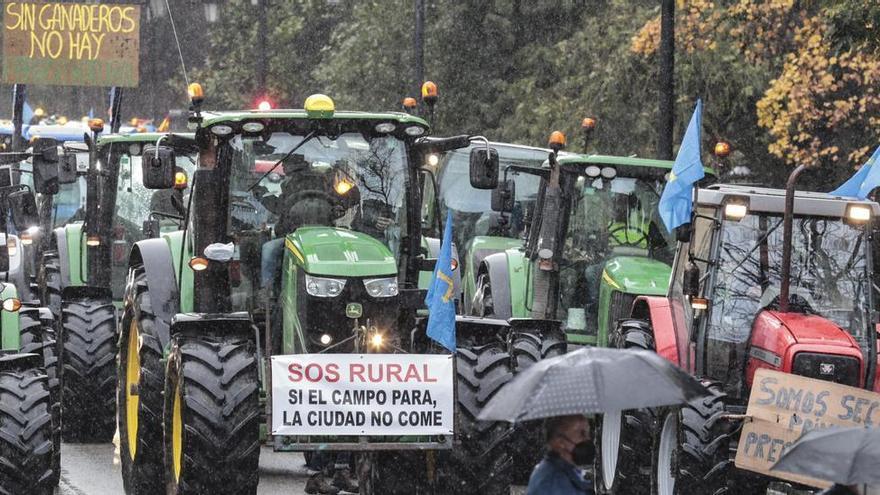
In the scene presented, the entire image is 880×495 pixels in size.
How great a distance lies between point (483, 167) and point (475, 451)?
2.12m

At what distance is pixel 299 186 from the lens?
1216 centimetres

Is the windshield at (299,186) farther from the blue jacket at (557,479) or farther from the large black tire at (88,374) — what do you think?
the blue jacket at (557,479)

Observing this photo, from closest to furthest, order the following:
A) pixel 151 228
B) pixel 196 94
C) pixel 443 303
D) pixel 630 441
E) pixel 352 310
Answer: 1. pixel 443 303
2. pixel 352 310
3. pixel 196 94
4. pixel 630 441
5. pixel 151 228

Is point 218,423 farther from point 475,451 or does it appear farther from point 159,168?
point 159,168

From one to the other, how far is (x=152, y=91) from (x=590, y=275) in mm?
52646

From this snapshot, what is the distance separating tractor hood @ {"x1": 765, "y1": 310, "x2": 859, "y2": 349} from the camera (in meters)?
11.4

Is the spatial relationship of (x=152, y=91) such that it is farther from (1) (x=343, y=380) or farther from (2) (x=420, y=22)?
(1) (x=343, y=380)

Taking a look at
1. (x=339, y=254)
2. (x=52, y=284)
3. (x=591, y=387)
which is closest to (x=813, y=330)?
(x=339, y=254)

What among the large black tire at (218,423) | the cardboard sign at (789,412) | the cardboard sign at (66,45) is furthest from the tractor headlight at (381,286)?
the cardboard sign at (66,45)

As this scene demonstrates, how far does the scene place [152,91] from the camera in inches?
2655

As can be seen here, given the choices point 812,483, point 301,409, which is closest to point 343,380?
point 301,409

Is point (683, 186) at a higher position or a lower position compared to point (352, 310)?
higher

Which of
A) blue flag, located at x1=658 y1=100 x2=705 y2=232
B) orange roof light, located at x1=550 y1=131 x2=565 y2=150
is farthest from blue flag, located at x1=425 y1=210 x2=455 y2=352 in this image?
orange roof light, located at x1=550 y1=131 x2=565 y2=150

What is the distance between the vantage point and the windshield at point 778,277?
1212 centimetres
